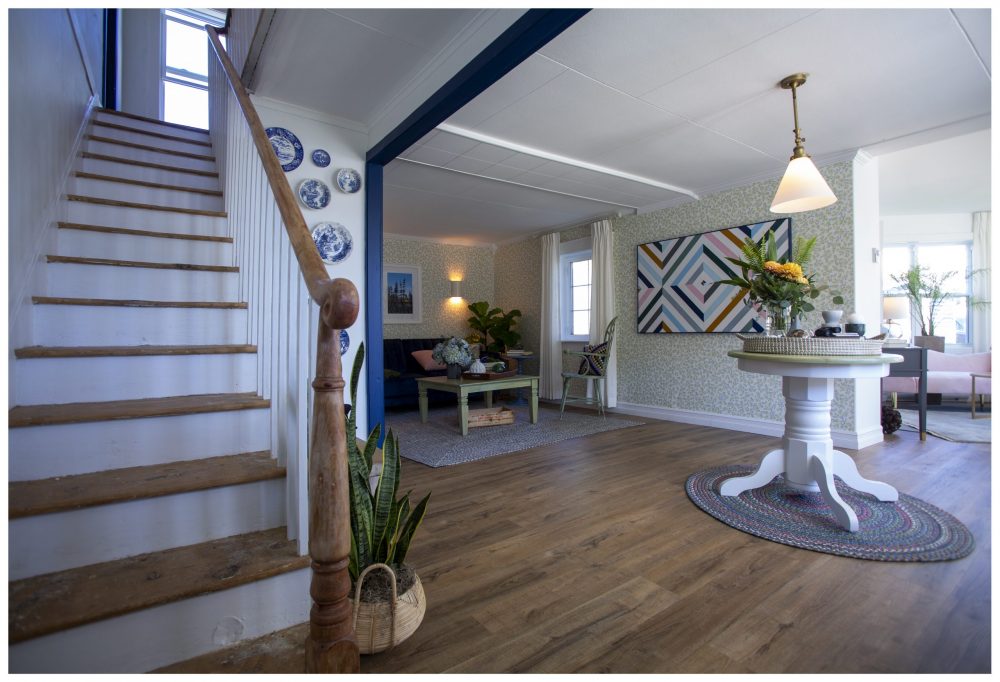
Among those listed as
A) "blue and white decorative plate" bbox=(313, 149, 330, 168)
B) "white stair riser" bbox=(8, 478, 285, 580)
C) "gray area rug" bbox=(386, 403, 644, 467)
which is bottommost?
"gray area rug" bbox=(386, 403, 644, 467)

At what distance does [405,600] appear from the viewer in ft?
4.38

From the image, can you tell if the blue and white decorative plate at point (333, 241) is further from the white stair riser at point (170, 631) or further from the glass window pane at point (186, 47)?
the glass window pane at point (186, 47)

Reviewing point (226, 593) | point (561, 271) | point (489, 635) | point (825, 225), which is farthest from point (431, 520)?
point (561, 271)

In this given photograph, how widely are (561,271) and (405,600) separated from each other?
5506 millimetres

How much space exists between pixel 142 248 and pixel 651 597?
8.56 ft

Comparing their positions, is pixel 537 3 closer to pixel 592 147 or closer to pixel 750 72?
pixel 750 72

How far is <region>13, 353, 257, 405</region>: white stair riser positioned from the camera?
5.05 ft

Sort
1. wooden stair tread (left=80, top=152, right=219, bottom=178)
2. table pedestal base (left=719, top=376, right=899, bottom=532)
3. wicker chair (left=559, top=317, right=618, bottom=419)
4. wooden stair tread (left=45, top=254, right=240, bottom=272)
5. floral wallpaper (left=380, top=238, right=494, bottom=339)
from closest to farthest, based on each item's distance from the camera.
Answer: wooden stair tread (left=45, top=254, right=240, bottom=272) → table pedestal base (left=719, top=376, right=899, bottom=532) → wooden stair tread (left=80, top=152, right=219, bottom=178) → wicker chair (left=559, top=317, right=618, bottom=419) → floral wallpaper (left=380, top=238, right=494, bottom=339)

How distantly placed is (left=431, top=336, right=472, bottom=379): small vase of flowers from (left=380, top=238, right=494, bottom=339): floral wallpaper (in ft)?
8.15

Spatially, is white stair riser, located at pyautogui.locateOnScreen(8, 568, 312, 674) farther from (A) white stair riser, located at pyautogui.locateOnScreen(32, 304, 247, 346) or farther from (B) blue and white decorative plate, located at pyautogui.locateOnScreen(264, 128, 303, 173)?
(B) blue and white decorative plate, located at pyautogui.locateOnScreen(264, 128, 303, 173)

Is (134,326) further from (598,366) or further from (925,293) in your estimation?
(925,293)

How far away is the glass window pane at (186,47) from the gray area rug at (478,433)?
471cm

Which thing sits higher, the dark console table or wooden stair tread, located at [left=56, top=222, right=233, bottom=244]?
wooden stair tread, located at [left=56, top=222, right=233, bottom=244]

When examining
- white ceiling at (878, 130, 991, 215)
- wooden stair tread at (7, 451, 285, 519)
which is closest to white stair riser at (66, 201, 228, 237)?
wooden stair tread at (7, 451, 285, 519)
